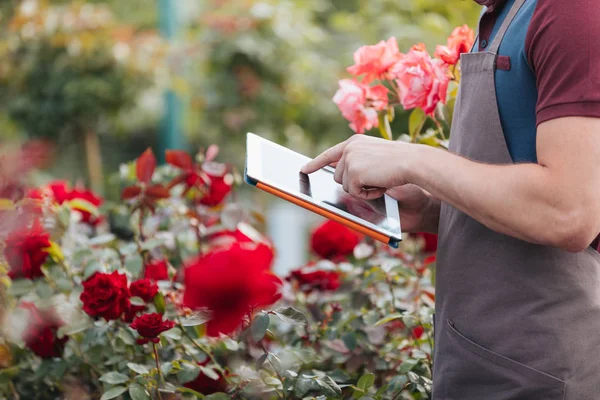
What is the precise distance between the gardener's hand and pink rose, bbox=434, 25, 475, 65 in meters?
0.42

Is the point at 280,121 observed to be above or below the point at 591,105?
below

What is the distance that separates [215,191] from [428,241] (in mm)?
590

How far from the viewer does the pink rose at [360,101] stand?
5.00 feet

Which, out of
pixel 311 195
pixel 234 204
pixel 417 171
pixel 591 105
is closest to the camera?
pixel 591 105

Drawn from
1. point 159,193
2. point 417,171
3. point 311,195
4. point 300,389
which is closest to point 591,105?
point 417,171

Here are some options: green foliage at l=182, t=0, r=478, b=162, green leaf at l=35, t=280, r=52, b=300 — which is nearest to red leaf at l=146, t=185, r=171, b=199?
green leaf at l=35, t=280, r=52, b=300

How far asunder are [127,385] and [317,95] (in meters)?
5.02

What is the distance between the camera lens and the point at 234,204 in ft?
6.31

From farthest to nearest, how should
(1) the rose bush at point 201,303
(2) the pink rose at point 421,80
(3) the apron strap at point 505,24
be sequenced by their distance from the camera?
(2) the pink rose at point 421,80 < (1) the rose bush at point 201,303 < (3) the apron strap at point 505,24

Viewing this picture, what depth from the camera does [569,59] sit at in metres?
0.80

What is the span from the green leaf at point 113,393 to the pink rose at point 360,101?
0.70 meters

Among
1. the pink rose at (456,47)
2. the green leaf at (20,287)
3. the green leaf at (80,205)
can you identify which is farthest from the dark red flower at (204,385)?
the pink rose at (456,47)

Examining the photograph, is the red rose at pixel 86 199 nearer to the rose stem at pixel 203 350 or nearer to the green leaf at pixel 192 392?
the rose stem at pixel 203 350

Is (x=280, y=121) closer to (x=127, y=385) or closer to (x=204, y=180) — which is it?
(x=204, y=180)
